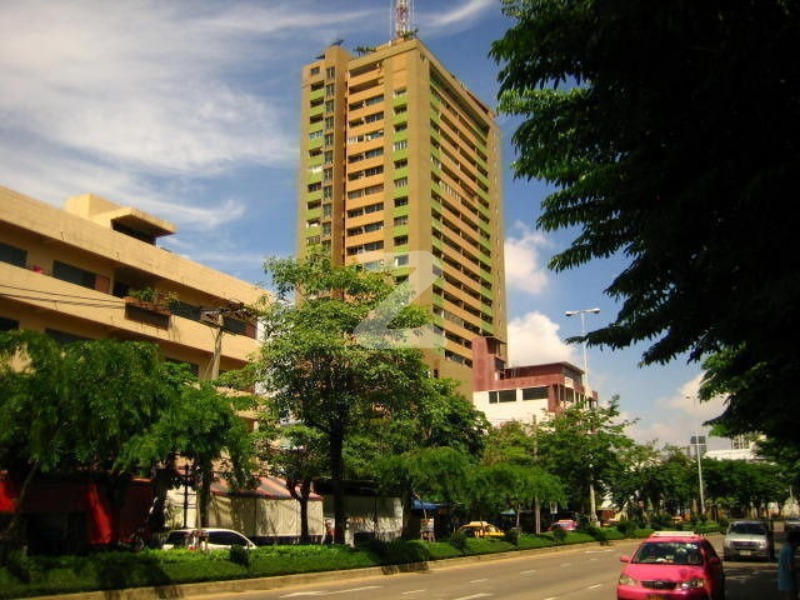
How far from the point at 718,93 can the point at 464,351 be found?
293 ft

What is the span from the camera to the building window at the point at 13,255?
97.3ft

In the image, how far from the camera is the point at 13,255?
30016 mm

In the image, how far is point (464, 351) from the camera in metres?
94.4

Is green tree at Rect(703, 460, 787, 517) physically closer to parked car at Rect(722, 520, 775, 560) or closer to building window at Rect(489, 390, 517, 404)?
building window at Rect(489, 390, 517, 404)

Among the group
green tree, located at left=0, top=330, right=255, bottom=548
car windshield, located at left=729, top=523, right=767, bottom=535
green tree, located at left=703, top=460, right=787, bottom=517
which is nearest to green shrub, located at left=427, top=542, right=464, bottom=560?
car windshield, located at left=729, top=523, right=767, bottom=535

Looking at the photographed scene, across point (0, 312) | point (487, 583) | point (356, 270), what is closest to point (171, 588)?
point (487, 583)

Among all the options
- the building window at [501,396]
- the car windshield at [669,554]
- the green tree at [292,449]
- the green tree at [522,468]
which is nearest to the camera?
the car windshield at [669,554]

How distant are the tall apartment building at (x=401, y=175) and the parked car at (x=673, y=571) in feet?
228

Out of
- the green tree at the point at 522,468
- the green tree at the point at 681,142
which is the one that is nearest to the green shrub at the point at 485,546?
the green tree at the point at 522,468

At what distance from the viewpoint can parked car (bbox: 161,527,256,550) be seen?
22.5 meters

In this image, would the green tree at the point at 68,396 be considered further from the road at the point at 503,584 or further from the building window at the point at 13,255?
the building window at the point at 13,255

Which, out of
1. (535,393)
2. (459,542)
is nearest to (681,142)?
(459,542)

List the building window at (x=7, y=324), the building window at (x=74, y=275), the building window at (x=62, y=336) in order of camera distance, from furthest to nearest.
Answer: the building window at (x=74, y=275) < the building window at (x=62, y=336) < the building window at (x=7, y=324)

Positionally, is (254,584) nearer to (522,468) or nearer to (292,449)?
(292,449)
